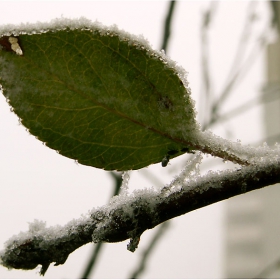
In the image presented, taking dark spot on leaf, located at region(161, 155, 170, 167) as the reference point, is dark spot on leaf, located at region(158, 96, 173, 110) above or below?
above

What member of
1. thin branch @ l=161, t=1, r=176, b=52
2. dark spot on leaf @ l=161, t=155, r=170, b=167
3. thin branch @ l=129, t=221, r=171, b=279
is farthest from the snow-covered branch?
thin branch @ l=129, t=221, r=171, b=279

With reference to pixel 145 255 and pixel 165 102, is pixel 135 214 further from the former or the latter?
pixel 145 255

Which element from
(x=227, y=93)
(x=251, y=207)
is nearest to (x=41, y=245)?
(x=227, y=93)

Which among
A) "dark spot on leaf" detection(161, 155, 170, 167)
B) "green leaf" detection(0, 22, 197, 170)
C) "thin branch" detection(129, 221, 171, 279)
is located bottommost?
"thin branch" detection(129, 221, 171, 279)

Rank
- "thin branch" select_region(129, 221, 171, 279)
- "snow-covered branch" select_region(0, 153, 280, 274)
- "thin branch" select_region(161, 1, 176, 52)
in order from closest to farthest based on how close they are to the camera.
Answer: "snow-covered branch" select_region(0, 153, 280, 274), "thin branch" select_region(161, 1, 176, 52), "thin branch" select_region(129, 221, 171, 279)

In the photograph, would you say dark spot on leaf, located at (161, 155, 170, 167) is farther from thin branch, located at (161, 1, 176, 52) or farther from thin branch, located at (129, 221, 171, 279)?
thin branch, located at (129, 221, 171, 279)

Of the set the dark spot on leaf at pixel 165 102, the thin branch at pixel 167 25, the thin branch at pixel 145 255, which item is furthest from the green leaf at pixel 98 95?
the thin branch at pixel 145 255
